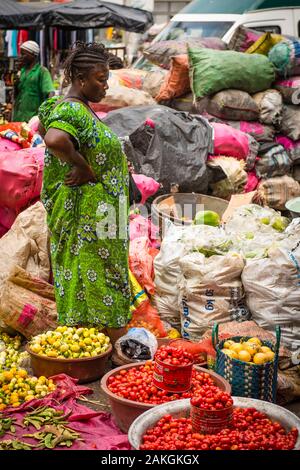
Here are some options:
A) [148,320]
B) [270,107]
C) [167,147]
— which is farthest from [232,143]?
[148,320]

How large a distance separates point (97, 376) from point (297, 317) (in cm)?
133

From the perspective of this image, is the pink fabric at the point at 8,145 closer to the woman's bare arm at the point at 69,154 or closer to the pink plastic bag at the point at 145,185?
the pink plastic bag at the point at 145,185

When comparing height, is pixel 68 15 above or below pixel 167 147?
above

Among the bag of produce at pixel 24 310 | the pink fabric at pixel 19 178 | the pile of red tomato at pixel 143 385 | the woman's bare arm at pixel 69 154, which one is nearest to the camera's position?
the pile of red tomato at pixel 143 385

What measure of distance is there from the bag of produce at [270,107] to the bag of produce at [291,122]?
70mm

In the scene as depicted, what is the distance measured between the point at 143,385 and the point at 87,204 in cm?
127

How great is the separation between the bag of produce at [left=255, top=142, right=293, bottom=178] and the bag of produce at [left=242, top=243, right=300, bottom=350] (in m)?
3.03

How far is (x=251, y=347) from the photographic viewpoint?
14.2 feet

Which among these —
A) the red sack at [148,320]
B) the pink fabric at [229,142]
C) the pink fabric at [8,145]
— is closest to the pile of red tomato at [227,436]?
the red sack at [148,320]

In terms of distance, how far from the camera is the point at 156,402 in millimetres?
4039

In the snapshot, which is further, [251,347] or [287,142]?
[287,142]

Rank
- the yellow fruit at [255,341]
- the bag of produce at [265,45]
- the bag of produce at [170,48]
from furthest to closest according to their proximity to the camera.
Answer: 1. the bag of produce at [170,48]
2. the bag of produce at [265,45]
3. the yellow fruit at [255,341]

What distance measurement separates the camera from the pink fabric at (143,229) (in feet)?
20.5

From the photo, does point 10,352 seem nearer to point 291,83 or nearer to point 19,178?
point 19,178
